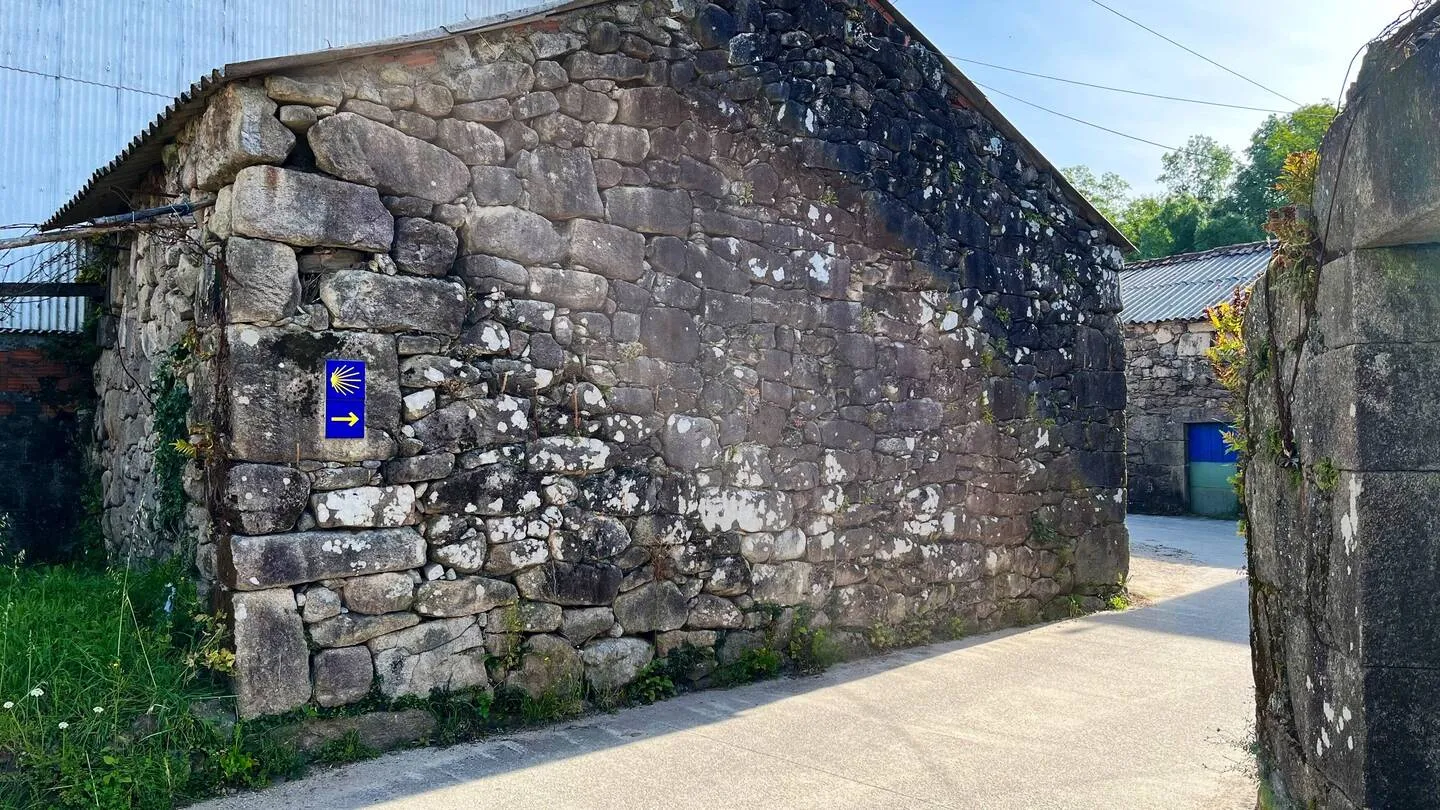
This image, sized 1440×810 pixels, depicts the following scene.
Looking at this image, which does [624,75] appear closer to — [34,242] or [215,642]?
[34,242]

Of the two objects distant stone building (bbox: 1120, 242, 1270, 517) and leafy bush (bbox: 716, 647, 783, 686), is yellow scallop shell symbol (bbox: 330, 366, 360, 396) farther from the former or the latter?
distant stone building (bbox: 1120, 242, 1270, 517)

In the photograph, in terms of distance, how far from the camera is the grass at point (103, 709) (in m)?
3.82

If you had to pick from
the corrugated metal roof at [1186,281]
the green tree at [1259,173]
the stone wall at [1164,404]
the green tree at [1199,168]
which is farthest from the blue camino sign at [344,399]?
the green tree at [1199,168]

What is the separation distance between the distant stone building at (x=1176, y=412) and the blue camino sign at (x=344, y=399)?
12.5 metres

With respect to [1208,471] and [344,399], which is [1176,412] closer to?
[1208,471]

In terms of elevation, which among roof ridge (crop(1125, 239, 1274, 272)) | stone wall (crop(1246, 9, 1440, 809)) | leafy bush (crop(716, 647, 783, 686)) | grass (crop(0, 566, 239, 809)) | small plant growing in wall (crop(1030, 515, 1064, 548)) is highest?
roof ridge (crop(1125, 239, 1274, 272))

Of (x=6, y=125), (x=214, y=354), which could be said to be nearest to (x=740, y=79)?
(x=214, y=354)

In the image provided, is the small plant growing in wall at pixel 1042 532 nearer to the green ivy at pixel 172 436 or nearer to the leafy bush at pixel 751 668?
the leafy bush at pixel 751 668

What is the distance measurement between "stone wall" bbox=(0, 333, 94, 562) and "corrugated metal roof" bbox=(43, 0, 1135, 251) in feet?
3.15

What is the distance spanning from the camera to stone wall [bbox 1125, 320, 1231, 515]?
591 inches

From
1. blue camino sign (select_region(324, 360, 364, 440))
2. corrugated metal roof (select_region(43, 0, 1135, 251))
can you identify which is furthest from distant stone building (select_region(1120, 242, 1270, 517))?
blue camino sign (select_region(324, 360, 364, 440))

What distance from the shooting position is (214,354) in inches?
181

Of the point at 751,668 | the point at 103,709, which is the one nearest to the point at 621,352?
the point at 751,668

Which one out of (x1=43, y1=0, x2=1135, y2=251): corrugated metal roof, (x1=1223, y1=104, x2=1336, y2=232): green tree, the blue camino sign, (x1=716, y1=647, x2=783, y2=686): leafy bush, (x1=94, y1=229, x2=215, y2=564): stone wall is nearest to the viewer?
(x1=43, y1=0, x2=1135, y2=251): corrugated metal roof
